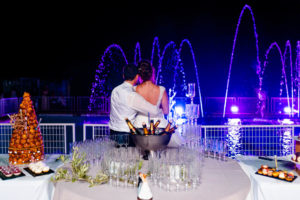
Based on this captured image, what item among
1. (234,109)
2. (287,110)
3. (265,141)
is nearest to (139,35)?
(234,109)

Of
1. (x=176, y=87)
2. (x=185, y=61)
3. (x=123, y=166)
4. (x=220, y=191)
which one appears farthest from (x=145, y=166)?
(x=185, y=61)

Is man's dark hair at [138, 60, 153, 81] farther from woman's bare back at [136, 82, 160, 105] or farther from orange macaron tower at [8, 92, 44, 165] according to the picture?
orange macaron tower at [8, 92, 44, 165]

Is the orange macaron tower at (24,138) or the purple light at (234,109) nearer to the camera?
the orange macaron tower at (24,138)

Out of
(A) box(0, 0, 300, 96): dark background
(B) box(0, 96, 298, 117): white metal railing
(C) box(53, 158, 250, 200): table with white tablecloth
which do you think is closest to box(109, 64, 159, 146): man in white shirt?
(C) box(53, 158, 250, 200): table with white tablecloth

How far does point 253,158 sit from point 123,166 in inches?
65.2

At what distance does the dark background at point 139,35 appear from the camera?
19.9m

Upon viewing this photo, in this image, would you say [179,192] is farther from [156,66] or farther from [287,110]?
[156,66]

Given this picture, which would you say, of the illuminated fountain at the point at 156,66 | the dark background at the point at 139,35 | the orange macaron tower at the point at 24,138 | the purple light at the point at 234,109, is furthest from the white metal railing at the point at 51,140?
the dark background at the point at 139,35

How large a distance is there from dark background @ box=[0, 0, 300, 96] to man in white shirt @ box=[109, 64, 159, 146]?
57.2 feet

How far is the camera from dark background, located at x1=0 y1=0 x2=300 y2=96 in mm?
19891

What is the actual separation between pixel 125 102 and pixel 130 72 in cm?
34

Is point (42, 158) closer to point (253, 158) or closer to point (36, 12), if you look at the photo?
point (253, 158)

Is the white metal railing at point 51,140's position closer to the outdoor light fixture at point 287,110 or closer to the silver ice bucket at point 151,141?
Answer: the silver ice bucket at point 151,141

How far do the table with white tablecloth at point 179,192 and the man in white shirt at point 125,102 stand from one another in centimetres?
102
